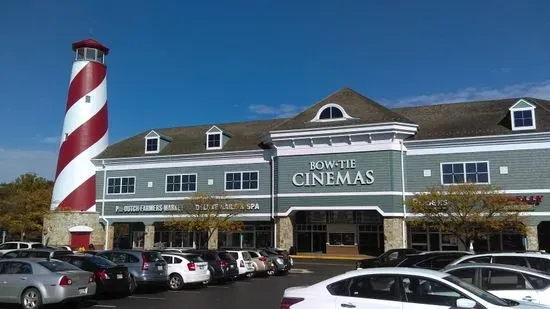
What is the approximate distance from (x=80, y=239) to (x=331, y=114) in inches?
913

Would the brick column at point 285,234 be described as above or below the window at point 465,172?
below

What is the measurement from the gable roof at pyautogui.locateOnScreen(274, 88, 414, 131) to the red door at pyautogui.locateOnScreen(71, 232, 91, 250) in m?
18.7

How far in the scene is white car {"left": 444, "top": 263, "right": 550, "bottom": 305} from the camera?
10078mm

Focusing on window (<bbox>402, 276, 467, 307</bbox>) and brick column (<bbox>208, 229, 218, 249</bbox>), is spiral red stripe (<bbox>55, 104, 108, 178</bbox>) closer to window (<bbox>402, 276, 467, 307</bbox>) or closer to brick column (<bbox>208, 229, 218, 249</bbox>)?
brick column (<bbox>208, 229, 218, 249</bbox>)

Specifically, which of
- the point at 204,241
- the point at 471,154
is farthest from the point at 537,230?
the point at 204,241

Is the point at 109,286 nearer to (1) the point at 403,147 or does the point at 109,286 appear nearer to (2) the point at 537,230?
(1) the point at 403,147

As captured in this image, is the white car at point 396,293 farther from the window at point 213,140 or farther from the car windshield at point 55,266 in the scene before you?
the window at point 213,140

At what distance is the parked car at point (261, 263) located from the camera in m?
25.8

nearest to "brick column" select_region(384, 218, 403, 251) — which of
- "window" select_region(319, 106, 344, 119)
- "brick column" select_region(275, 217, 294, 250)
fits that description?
"brick column" select_region(275, 217, 294, 250)

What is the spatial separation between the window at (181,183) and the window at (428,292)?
35.6 metres

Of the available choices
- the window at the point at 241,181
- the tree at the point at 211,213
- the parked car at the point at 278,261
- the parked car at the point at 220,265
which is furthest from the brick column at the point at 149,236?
the parked car at the point at 220,265

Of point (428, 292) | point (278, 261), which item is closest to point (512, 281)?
point (428, 292)

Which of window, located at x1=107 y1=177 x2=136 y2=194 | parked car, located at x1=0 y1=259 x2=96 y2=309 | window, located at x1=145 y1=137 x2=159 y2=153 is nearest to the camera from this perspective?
parked car, located at x1=0 y1=259 x2=96 y2=309

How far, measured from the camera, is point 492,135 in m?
34.2
